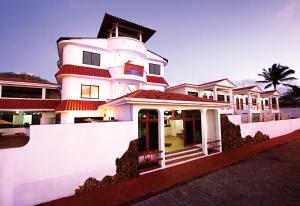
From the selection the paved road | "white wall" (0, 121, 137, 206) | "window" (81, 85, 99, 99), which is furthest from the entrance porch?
"window" (81, 85, 99, 99)

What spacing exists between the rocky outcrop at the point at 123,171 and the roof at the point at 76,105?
9209mm

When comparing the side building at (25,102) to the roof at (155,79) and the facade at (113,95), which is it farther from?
the roof at (155,79)

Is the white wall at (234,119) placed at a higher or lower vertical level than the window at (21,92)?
lower

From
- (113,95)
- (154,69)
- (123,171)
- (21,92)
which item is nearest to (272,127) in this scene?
(154,69)

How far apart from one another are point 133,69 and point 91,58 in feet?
15.5

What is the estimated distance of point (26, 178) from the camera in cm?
623

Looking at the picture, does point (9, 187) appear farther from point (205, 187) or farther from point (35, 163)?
point (205, 187)

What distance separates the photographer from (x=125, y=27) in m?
20.3

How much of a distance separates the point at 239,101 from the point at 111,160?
29.8m

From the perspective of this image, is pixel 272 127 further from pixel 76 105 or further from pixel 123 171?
pixel 76 105

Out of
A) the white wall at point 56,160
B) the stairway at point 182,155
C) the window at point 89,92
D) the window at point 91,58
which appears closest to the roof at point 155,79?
the window at point 91,58

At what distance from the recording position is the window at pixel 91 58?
17394mm

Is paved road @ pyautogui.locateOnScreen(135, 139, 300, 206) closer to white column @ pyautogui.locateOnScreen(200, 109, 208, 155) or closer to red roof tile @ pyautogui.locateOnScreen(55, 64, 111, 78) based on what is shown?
white column @ pyautogui.locateOnScreen(200, 109, 208, 155)

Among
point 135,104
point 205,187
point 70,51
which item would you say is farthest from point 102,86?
point 205,187
